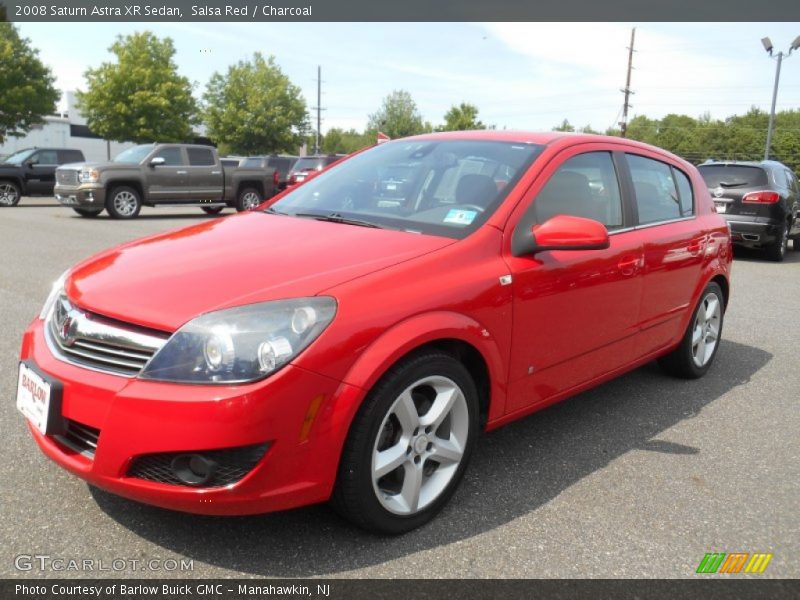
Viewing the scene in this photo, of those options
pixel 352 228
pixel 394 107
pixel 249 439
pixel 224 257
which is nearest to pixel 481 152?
pixel 352 228

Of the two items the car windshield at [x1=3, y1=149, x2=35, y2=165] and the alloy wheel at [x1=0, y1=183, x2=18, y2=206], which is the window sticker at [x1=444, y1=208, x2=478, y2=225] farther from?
the car windshield at [x1=3, y1=149, x2=35, y2=165]

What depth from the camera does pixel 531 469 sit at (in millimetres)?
3322

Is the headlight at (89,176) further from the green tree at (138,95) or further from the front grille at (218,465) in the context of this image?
the green tree at (138,95)

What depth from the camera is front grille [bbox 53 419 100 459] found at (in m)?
2.38

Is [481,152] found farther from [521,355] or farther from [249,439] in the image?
[249,439]

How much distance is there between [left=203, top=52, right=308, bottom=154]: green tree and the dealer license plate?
48407 mm

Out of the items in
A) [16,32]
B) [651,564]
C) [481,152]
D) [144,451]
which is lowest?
[651,564]

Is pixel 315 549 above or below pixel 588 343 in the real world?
below

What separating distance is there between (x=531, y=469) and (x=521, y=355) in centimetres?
61

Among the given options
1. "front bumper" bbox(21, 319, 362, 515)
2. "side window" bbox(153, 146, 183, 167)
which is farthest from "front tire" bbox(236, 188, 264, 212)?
"front bumper" bbox(21, 319, 362, 515)

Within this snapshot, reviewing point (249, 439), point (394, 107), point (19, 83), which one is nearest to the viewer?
point (249, 439)

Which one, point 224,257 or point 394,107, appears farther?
point 394,107

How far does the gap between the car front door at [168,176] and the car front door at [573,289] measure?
14.8 meters

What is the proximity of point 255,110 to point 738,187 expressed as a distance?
1649 inches
